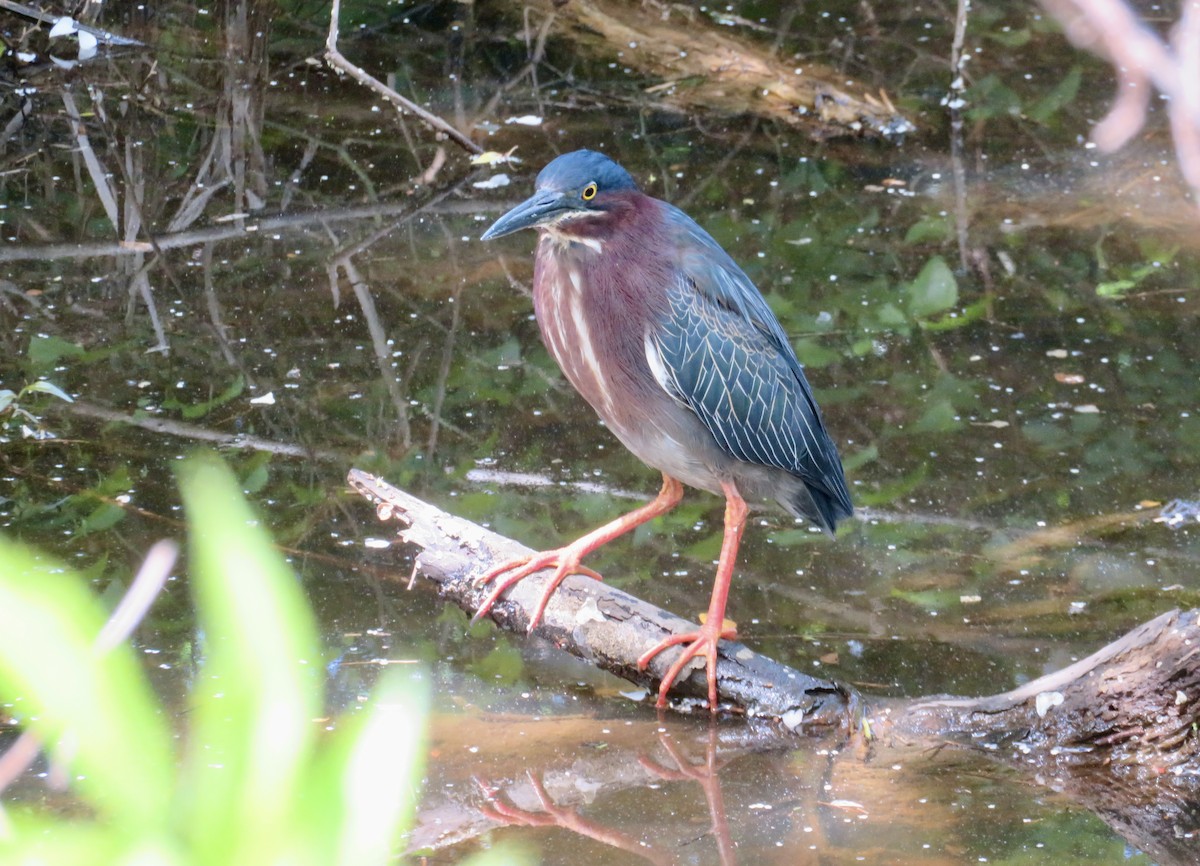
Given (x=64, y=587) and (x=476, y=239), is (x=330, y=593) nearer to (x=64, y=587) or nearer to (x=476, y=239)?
(x=476, y=239)

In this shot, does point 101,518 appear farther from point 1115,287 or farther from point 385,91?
point 1115,287

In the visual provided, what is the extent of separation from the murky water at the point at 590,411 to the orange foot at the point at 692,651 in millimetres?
115

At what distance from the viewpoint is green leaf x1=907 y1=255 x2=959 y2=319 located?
18.8 ft

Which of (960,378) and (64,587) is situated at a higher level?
(64,587)

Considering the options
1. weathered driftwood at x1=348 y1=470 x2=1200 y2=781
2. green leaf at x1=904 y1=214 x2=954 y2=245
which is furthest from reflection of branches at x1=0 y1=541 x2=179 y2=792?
green leaf at x1=904 y1=214 x2=954 y2=245

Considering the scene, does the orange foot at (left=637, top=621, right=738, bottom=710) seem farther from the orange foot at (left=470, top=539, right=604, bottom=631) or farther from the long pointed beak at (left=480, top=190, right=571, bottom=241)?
the long pointed beak at (left=480, top=190, right=571, bottom=241)

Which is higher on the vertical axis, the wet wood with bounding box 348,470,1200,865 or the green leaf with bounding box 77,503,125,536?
the wet wood with bounding box 348,470,1200,865

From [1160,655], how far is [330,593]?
231 centimetres

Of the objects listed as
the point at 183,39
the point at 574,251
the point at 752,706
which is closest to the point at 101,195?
the point at 183,39

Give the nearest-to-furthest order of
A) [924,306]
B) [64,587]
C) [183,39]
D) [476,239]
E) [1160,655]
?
1. [64,587]
2. [1160,655]
3. [924,306]
4. [476,239]
5. [183,39]

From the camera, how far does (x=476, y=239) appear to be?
20.7ft

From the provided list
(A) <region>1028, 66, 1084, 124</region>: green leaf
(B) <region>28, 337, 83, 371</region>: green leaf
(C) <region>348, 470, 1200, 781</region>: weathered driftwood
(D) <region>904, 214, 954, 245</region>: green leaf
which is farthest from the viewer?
(A) <region>1028, 66, 1084, 124</region>: green leaf

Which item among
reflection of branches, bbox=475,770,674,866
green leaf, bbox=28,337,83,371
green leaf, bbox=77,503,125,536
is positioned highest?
green leaf, bbox=28,337,83,371

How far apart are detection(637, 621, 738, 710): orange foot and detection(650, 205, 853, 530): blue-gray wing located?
51 cm
